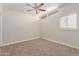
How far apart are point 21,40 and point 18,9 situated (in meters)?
0.45

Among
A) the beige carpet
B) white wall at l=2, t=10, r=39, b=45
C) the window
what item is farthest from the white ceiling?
the beige carpet

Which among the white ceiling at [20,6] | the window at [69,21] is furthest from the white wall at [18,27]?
the window at [69,21]

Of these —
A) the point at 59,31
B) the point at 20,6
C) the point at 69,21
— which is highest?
the point at 20,6

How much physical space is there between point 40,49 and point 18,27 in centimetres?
45

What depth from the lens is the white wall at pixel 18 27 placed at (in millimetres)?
1931

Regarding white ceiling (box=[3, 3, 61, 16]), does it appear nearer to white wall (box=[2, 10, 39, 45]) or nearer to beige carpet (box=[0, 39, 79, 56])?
white wall (box=[2, 10, 39, 45])

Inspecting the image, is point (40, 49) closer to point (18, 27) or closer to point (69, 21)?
point (18, 27)

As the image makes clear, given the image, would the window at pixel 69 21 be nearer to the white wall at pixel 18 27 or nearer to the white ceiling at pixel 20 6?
the white ceiling at pixel 20 6

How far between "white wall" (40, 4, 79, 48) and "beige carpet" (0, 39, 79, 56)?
3.1 inches

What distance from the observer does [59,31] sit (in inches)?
76.7

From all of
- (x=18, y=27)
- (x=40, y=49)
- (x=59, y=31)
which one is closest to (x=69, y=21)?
(x=59, y=31)

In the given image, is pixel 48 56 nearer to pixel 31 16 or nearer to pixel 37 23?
pixel 37 23

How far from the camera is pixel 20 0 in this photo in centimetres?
196

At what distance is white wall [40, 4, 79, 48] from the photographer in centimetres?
194
